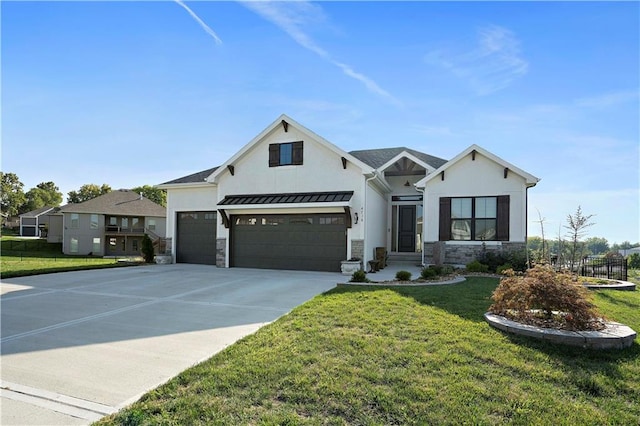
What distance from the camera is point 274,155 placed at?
15.6m

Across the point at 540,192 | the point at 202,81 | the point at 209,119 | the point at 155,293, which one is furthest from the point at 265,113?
the point at 540,192

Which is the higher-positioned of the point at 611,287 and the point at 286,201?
the point at 286,201

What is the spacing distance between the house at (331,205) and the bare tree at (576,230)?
5.88 metres

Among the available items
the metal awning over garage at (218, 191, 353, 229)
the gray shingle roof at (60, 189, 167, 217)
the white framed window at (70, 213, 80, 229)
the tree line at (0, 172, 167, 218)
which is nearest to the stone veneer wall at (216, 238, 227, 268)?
the metal awning over garage at (218, 191, 353, 229)

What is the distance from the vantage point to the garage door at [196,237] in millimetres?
17453

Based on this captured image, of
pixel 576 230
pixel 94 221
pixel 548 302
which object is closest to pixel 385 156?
pixel 576 230

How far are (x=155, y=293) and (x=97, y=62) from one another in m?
7.53

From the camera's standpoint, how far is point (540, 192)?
50.2ft

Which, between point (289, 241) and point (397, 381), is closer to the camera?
point (397, 381)

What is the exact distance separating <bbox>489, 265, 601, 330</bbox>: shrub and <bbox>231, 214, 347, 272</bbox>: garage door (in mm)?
8698

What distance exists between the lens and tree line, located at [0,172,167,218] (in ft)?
212

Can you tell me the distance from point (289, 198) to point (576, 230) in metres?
9.89

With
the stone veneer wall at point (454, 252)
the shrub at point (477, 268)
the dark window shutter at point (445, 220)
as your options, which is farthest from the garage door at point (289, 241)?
the shrub at point (477, 268)

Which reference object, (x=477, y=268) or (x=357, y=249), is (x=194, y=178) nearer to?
(x=357, y=249)
